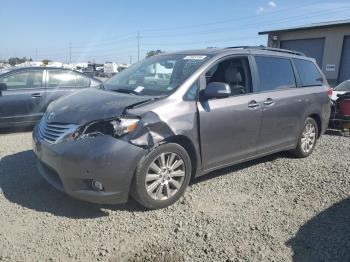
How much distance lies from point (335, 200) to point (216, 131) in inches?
66.2

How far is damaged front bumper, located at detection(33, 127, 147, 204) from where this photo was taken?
11.4 feet

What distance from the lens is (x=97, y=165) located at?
3.46 m

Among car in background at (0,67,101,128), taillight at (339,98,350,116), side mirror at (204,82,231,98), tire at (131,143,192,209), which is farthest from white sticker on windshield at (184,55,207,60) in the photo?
taillight at (339,98,350,116)

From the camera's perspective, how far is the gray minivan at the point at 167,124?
3.55 m

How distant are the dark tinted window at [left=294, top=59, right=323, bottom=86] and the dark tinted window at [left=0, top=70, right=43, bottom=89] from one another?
5.34 meters

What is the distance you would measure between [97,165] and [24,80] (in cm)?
516

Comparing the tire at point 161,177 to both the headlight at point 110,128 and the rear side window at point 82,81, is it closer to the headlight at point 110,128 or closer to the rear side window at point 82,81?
the headlight at point 110,128

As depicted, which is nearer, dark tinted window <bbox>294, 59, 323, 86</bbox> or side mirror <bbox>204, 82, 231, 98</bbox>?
side mirror <bbox>204, 82, 231, 98</bbox>

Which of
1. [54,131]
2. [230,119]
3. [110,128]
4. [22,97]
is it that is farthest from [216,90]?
[22,97]

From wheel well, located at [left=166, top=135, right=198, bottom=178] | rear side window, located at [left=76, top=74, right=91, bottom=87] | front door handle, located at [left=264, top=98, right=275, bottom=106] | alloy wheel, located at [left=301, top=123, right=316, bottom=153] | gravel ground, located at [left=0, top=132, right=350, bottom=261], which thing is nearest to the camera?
gravel ground, located at [left=0, top=132, right=350, bottom=261]

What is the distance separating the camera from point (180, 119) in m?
3.93

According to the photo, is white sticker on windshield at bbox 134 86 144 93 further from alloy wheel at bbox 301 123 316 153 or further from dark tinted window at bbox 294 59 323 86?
alloy wheel at bbox 301 123 316 153

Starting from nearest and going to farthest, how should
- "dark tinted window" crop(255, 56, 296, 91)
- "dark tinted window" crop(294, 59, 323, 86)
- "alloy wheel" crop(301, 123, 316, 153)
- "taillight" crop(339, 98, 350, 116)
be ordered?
"dark tinted window" crop(255, 56, 296, 91) < "dark tinted window" crop(294, 59, 323, 86) < "alloy wheel" crop(301, 123, 316, 153) < "taillight" crop(339, 98, 350, 116)

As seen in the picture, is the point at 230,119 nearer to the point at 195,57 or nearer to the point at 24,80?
the point at 195,57
